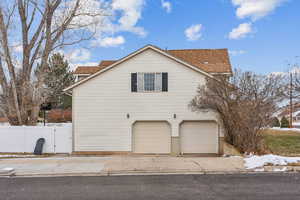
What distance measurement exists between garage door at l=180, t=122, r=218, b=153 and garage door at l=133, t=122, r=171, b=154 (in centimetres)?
102

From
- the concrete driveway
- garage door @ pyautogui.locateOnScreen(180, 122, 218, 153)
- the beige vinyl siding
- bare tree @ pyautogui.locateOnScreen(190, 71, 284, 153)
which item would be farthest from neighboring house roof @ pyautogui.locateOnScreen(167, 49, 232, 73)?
the concrete driveway

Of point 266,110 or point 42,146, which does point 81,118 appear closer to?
point 42,146

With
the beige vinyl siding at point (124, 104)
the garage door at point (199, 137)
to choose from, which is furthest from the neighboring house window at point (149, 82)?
the garage door at point (199, 137)

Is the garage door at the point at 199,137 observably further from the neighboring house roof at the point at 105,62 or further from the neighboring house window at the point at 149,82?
the neighboring house roof at the point at 105,62

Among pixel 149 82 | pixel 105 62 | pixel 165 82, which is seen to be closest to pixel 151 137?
pixel 149 82

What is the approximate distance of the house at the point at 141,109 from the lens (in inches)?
672

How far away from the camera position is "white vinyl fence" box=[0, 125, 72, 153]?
16859 millimetres

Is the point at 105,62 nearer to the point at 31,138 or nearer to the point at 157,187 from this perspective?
the point at 31,138

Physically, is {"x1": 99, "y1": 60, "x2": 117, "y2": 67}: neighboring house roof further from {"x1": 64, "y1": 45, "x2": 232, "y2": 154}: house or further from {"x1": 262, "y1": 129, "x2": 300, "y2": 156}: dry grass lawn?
{"x1": 262, "y1": 129, "x2": 300, "y2": 156}: dry grass lawn

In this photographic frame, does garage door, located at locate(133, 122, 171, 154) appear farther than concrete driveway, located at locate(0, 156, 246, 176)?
Yes

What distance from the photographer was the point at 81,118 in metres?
17.3

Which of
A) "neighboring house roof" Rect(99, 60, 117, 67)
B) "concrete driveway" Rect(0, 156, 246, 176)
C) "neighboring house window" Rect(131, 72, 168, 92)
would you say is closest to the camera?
"concrete driveway" Rect(0, 156, 246, 176)

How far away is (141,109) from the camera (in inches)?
675

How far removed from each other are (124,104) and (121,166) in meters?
6.59
